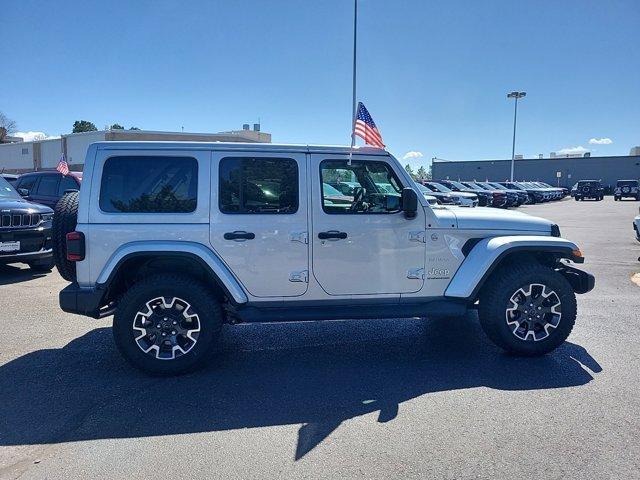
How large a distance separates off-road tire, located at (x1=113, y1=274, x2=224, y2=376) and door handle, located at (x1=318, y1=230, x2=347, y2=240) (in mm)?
1159

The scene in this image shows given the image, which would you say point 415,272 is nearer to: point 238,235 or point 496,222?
point 496,222

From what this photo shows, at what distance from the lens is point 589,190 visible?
41.9 metres

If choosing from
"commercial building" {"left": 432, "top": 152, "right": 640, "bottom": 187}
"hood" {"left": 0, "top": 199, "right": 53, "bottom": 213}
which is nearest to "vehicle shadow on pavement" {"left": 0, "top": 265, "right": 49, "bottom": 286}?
"hood" {"left": 0, "top": 199, "right": 53, "bottom": 213}

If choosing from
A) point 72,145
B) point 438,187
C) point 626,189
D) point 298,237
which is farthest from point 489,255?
point 72,145

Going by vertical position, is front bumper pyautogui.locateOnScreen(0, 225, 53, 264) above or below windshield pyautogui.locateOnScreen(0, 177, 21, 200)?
below

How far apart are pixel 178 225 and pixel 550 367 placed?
3.70 metres

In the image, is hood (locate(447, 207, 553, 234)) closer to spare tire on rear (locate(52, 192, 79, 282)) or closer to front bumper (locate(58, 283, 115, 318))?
front bumper (locate(58, 283, 115, 318))

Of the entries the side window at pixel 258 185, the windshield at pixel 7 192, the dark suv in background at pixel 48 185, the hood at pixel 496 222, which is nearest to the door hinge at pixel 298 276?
the side window at pixel 258 185

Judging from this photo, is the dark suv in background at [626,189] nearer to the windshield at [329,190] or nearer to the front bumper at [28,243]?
the windshield at [329,190]

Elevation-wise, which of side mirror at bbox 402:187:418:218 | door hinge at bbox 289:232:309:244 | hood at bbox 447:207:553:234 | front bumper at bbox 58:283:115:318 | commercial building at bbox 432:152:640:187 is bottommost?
front bumper at bbox 58:283:115:318

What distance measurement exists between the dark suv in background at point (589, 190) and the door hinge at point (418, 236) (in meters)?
44.2

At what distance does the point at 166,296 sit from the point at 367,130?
2511 millimetres

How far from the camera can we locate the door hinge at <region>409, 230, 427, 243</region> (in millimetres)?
4465

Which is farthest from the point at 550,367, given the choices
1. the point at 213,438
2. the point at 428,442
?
the point at 213,438
